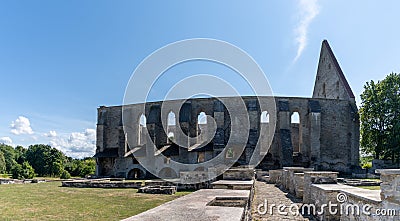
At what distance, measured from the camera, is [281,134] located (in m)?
26.7

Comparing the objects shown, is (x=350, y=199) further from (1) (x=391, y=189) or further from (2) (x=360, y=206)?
(1) (x=391, y=189)

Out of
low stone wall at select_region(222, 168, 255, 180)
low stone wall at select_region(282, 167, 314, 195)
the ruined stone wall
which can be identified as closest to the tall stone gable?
the ruined stone wall

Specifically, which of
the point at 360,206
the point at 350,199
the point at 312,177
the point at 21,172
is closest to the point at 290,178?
the point at 312,177

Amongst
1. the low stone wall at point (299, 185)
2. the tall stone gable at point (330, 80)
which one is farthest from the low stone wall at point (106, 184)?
the tall stone gable at point (330, 80)

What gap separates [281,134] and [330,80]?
33.8 ft

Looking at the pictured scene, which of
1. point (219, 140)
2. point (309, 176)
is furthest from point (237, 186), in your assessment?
point (219, 140)

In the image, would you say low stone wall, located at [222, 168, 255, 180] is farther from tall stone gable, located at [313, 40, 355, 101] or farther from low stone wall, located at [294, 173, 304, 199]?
tall stone gable, located at [313, 40, 355, 101]

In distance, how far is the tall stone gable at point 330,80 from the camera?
1163 inches

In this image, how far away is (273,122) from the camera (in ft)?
91.5

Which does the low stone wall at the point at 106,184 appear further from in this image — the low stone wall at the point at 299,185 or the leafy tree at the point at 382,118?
the leafy tree at the point at 382,118

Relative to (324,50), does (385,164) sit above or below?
below

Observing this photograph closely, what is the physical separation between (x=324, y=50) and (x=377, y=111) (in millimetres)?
8914

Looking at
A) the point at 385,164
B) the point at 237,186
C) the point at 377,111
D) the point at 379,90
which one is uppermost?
the point at 379,90

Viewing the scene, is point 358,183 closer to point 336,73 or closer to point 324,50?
point 336,73
